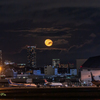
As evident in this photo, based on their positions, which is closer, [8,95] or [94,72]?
[8,95]

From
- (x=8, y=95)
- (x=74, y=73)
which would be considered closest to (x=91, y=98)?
(x=8, y=95)

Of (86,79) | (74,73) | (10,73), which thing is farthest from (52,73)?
(86,79)

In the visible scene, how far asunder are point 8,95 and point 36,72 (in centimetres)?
13343

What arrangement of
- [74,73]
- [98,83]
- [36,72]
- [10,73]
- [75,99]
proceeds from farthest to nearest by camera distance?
[36,72], [74,73], [10,73], [98,83], [75,99]

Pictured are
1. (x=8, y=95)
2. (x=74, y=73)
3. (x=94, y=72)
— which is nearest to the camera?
(x=8, y=95)

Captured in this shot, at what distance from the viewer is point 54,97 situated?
3891 cm

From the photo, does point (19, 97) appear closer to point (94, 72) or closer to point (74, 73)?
point (94, 72)

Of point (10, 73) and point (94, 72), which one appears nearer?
point (94, 72)

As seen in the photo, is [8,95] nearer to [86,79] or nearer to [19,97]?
[19,97]

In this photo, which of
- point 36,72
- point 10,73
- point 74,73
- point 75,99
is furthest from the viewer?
point 36,72

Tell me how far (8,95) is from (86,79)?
165ft

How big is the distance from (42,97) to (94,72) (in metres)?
49.4

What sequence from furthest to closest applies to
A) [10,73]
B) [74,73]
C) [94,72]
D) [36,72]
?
[36,72], [74,73], [10,73], [94,72]

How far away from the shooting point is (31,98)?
37.6 m
